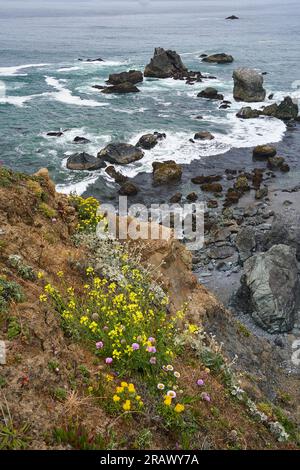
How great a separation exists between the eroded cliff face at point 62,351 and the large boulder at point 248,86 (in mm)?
48777

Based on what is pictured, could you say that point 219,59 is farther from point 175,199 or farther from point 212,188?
point 175,199

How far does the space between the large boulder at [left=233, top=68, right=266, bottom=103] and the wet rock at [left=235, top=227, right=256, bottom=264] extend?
36.3 metres

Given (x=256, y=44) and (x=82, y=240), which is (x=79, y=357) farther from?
(x=256, y=44)

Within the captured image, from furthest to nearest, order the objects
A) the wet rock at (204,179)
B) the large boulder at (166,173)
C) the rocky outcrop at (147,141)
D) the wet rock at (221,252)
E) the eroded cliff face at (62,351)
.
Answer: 1. the rocky outcrop at (147,141)
2. the wet rock at (204,179)
3. the large boulder at (166,173)
4. the wet rock at (221,252)
5. the eroded cliff face at (62,351)

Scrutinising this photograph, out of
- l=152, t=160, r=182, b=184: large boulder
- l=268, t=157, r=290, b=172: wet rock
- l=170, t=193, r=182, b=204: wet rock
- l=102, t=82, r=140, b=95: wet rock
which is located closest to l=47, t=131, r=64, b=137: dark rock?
l=152, t=160, r=182, b=184: large boulder

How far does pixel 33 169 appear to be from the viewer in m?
35.2

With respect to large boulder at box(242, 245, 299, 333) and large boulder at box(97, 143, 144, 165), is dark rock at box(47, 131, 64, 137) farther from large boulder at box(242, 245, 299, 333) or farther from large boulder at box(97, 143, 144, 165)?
large boulder at box(242, 245, 299, 333)

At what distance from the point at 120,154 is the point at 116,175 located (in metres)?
3.75

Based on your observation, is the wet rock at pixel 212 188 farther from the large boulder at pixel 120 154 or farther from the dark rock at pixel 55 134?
the dark rock at pixel 55 134

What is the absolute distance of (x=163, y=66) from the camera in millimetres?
69562

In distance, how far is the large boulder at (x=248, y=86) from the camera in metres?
55.8

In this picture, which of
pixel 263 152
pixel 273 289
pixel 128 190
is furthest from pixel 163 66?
pixel 273 289

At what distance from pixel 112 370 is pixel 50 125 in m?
42.6

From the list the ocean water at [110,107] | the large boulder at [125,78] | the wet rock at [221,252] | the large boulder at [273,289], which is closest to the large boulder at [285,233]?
the wet rock at [221,252]
